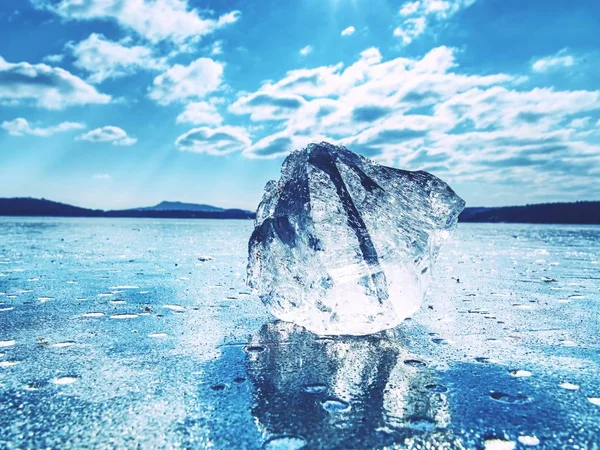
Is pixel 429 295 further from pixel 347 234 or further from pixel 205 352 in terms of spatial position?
pixel 205 352

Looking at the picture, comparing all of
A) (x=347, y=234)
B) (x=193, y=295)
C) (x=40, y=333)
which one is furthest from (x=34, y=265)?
(x=347, y=234)

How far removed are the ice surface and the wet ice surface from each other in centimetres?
24

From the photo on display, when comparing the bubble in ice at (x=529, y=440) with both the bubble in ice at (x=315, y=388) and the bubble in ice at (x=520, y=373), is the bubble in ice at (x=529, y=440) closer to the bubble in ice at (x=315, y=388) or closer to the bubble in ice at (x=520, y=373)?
the bubble in ice at (x=520, y=373)

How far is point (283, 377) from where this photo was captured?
263 cm

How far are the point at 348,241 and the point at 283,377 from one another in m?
1.52

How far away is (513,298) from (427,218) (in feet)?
7.97

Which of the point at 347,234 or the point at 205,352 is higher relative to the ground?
the point at 347,234

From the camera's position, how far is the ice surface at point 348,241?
3719 millimetres

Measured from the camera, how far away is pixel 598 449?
5.88ft

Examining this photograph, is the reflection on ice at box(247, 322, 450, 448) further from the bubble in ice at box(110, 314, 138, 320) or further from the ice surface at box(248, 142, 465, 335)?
the bubble in ice at box(110, 314, 138, 320)

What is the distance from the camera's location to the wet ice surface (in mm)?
1916

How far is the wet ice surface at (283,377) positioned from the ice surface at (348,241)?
242mm

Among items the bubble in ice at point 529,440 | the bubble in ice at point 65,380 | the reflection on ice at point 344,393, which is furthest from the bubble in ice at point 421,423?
the bubble in ice at point 65,380

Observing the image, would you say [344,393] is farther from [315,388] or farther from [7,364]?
[7,364]
